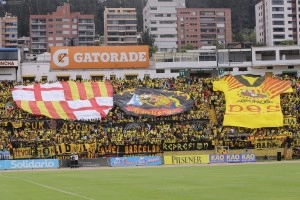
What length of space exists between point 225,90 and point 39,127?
25.7 meters

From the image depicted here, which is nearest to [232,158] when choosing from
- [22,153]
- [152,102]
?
[152,102]

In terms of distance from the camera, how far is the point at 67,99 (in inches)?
3319

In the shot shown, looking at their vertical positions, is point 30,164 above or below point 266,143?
below

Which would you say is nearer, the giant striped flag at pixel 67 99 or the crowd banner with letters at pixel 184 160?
the crowd banner with letters at pixel 184 160

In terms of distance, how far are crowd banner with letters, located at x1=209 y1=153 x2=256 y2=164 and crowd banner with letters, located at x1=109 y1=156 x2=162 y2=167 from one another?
18.8ft

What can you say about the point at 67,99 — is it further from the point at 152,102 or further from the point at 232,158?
the point at 232,158

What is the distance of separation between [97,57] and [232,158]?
37.0 metres

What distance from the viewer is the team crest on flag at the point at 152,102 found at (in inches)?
3270

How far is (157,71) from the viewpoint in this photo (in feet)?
335

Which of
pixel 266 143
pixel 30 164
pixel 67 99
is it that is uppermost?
pixel 67 99

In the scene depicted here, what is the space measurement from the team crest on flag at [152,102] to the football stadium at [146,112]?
0.46 feet

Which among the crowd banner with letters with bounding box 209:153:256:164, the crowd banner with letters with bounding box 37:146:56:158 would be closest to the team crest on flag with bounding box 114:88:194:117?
Result: the crowd banner with letters with bounding box 209:153:256:164

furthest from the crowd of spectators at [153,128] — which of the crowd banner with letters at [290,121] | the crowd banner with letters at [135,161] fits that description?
the crowd banner with letters at [135,161]

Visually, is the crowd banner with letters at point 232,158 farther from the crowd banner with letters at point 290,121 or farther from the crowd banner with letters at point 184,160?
the crowd banner with letters at point 290,121
